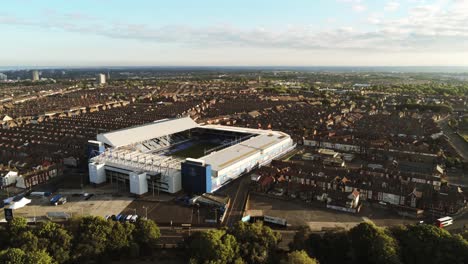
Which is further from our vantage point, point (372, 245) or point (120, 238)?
point (120, 238)

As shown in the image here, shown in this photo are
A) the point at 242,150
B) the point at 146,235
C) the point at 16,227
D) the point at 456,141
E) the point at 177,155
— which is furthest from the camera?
the point at 456,141

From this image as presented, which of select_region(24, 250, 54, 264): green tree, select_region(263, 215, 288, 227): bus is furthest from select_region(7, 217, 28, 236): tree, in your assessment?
select_region(263, 215, 288, 227): bus

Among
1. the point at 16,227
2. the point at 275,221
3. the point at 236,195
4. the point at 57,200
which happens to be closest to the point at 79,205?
the point at 57,200

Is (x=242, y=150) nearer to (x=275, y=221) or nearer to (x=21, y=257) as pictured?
(x=275, y=221)

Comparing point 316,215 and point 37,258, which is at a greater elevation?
point 37,258

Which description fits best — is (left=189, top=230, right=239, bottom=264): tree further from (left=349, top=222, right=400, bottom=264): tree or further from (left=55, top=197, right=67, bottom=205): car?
(left=55, top=197, right=67, bottom=205): car
